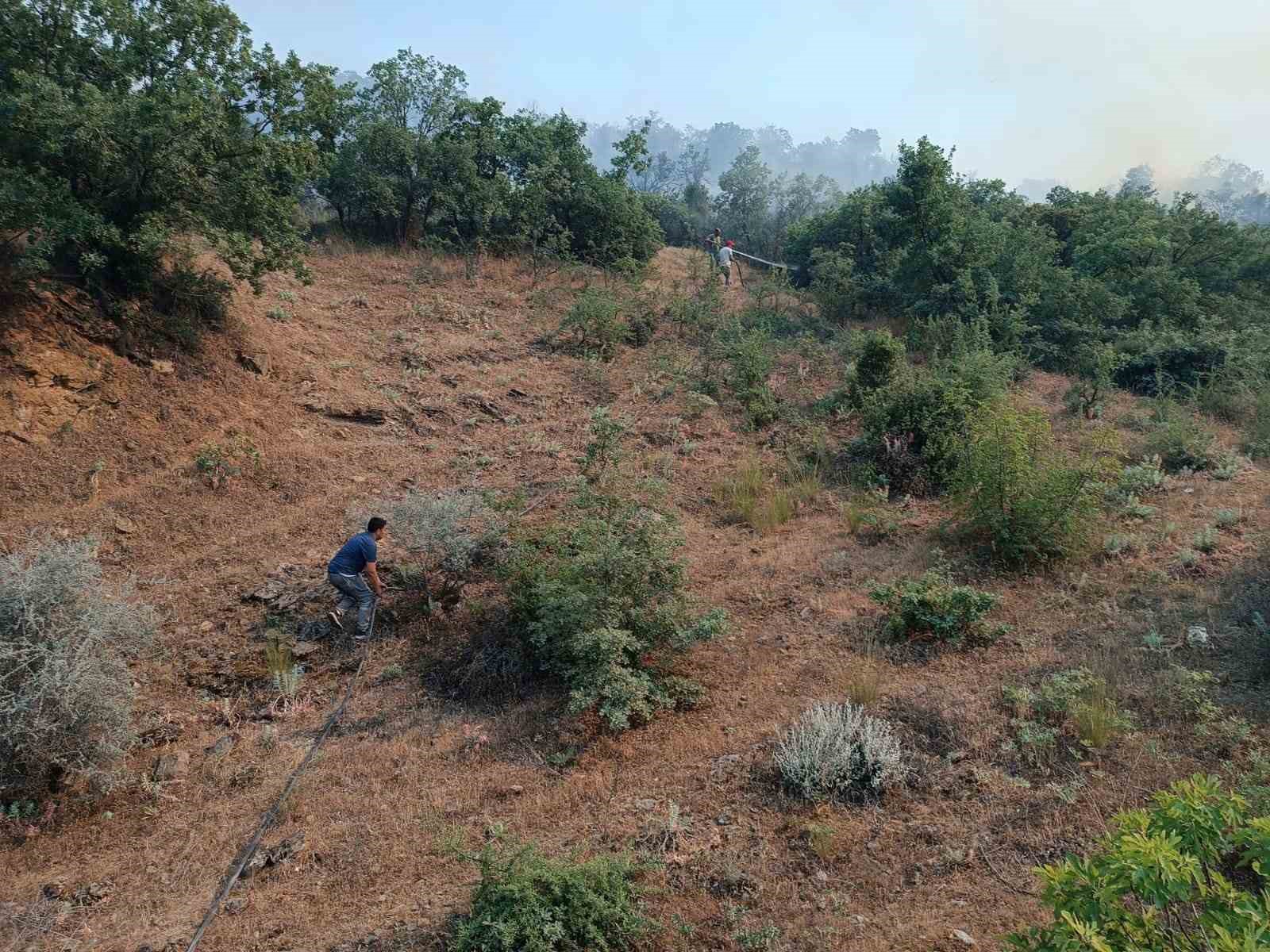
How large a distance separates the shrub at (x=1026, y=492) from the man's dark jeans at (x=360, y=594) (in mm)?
5894

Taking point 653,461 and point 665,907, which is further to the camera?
point 653,461

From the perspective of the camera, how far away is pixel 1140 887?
232 centimetres

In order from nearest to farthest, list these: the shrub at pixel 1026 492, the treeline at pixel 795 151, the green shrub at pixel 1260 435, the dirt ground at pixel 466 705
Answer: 1. the dirt ground at pixel 466 705
2. the shrub at pixel 1026 492
3. the green shrub at pixel 1260 435
4. the treeline at pixel 795 151

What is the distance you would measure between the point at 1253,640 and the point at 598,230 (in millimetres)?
15048

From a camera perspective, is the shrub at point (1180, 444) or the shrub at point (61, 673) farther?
the shrub at point (1180, 444)

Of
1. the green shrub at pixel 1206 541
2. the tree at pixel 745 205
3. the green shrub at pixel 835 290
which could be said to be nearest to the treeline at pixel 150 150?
the green shrub at pixel 835 290

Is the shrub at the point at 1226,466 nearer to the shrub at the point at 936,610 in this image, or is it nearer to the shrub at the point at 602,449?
the shrub at the point at 936,610

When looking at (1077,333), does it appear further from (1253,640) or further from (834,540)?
(1253,640)

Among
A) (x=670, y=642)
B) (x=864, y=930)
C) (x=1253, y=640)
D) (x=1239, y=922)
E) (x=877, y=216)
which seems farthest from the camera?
Answer: (x=877, y=216)

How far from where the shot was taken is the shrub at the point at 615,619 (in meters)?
5.75

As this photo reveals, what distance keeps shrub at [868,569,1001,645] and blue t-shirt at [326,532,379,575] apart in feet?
15.0

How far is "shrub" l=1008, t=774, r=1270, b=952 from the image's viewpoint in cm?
228

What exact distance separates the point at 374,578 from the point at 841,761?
177 inches

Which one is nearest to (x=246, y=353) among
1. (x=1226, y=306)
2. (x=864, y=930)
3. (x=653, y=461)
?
(x=653, y=461)
